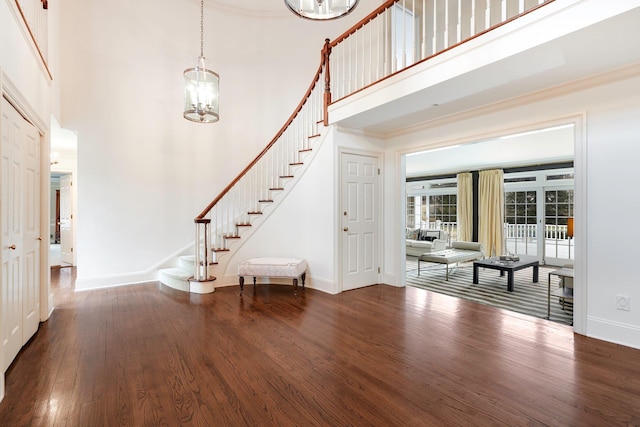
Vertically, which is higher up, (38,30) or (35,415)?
(38,30)

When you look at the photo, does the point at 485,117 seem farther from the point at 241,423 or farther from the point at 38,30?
the point at 38,30

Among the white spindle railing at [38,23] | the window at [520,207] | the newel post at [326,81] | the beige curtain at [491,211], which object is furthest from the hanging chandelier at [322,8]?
the window at [520,207]

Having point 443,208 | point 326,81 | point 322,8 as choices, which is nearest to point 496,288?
point 326,81

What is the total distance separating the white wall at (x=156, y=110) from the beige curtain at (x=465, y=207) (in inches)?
225

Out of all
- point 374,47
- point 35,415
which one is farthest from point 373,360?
point 374,47

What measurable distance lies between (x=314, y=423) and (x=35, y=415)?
1.66 meters

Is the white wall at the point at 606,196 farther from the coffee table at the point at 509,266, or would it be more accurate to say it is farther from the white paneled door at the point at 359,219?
the white paneled door at the point at 359,219

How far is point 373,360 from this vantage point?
2568mm

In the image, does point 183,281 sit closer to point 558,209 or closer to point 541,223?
point 541,223

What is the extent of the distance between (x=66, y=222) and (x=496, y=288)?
29.0ft

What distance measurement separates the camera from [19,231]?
108 inches

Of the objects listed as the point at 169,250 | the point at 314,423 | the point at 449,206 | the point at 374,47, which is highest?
the point at 374,47

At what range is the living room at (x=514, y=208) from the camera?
5664mm

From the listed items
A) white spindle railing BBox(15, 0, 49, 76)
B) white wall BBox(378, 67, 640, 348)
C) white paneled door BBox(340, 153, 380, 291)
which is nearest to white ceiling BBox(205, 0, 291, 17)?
white spindle railing BBox(15, 0, 49, 76)
